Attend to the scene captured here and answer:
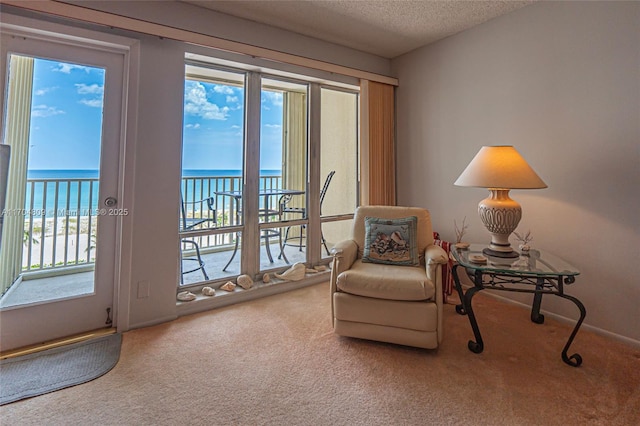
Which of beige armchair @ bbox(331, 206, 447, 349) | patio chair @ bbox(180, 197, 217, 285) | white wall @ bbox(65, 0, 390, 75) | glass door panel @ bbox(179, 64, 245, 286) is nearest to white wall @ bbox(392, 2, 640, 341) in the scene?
white wall @ bbox(65, 0, 390, 75)

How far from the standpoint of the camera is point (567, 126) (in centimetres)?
243

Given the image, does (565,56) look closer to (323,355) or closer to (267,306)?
(323,355)

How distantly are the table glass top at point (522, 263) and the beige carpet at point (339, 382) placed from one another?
0.56m

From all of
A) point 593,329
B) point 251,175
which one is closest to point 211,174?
point 251,175

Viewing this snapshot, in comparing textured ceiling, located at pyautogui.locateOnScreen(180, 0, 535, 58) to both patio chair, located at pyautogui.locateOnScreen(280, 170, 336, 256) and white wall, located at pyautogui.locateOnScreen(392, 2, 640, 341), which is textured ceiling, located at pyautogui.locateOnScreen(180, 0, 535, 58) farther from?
patio chair, located at pyautogui.locateOnScreen(280, 170, 336, 256)

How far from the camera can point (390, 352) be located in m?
2.04

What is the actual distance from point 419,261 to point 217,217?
1.85m

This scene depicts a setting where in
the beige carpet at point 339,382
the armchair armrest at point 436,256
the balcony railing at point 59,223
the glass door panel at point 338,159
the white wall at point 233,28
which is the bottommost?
the beige carpet at point 339,382

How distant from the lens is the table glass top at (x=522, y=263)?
6.28 ft

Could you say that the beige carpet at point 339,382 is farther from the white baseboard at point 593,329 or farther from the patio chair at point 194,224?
the patio chair at point 194,224

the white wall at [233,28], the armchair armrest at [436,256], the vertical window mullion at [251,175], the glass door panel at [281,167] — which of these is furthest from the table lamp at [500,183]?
the white wall at [233,28]

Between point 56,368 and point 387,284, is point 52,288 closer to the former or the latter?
point 56,368

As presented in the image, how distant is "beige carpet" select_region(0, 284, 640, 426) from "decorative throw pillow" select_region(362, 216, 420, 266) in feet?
2.01

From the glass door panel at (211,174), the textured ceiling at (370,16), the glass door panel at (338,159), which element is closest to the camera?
the textured ceiling at (370,16)
